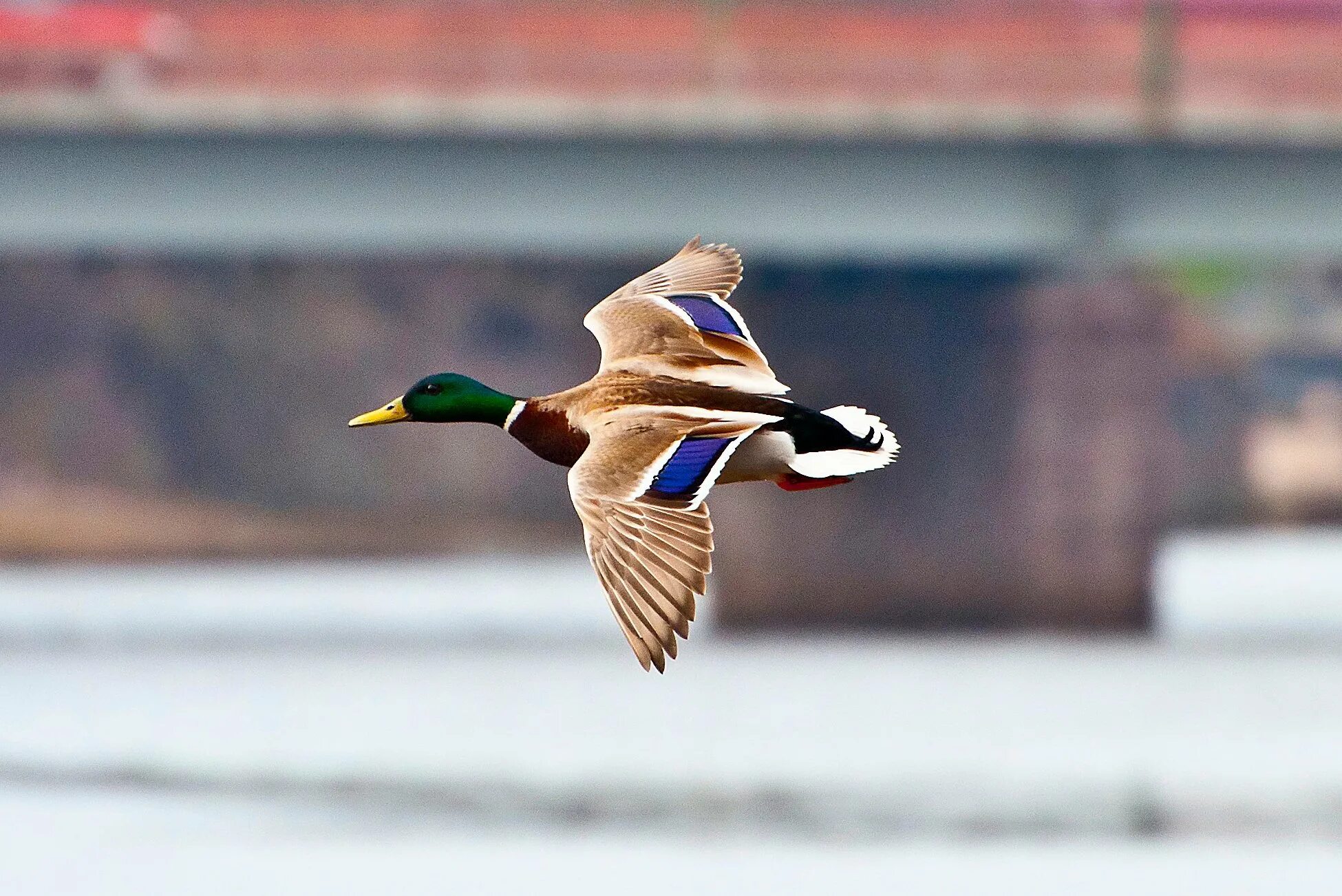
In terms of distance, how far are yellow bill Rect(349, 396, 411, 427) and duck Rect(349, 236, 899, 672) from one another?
0.05 ft

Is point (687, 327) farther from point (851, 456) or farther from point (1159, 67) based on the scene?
point (1159, 67)

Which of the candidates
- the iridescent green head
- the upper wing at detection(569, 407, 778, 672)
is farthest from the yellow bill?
the upper wing at detection(569, 407, 778, 672)

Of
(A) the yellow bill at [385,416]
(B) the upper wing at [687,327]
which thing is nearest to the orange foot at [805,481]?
(B) the upper wing at [687,327]

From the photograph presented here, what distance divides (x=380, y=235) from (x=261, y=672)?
75.0ft

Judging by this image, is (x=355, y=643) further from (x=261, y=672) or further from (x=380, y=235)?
(x=380, y=235)

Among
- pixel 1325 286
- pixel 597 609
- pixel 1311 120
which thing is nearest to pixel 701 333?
pixel 1311 120

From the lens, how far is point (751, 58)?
162 feet

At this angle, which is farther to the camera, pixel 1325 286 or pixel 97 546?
pixel 1325 286

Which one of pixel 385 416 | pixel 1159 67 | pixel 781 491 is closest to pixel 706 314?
pixel 385 416

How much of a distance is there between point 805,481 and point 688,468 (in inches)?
36.2

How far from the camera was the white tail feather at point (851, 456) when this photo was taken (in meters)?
9.61

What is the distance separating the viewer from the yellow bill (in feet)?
31.7

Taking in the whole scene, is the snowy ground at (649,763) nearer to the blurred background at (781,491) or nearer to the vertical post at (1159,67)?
the blurred background at (781,491)

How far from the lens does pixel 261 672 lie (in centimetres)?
6656
